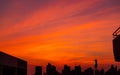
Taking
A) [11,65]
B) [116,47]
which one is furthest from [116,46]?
[11,65]

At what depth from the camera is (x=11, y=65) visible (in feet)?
189

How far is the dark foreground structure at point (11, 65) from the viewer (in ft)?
169

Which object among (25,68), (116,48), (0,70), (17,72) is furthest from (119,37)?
(25,68)

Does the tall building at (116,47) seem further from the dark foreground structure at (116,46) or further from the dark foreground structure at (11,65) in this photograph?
the dark foreground structure at (11,65)

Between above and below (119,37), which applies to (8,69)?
below

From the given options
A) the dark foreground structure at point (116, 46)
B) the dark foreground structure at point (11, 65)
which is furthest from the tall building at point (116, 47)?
the dark foreground structure at point (11, 65)

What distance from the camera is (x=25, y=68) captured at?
233ft

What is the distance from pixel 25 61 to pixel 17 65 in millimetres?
9024

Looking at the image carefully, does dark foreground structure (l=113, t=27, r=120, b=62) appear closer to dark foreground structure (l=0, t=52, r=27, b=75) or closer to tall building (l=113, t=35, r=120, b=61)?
tall building (l=113, t=35, r=120, b=61)

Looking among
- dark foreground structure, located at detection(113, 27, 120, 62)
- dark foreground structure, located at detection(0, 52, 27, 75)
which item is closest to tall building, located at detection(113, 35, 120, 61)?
dark foreground structure, located at detection(113, 27, 120, 62)

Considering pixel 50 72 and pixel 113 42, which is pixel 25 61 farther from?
pixel 50 72

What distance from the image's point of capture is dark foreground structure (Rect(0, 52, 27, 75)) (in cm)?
5156

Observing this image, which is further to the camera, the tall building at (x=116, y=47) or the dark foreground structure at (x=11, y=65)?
the dark foreground structure at (x=11, y=65)

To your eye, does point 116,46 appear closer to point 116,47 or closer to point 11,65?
point 116,47
